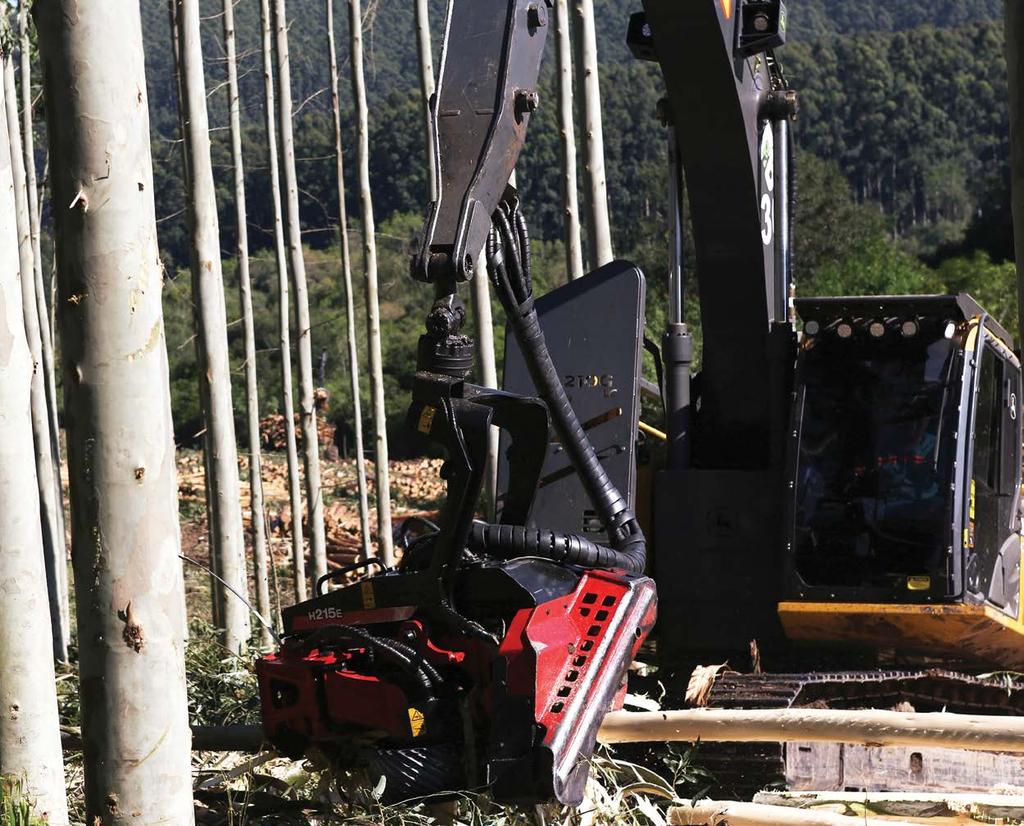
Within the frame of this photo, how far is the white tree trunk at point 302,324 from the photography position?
50.2 feet

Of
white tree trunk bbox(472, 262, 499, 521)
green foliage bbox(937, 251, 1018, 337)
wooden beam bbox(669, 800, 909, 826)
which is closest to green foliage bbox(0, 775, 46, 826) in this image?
wooden beam bbox(669, 800, 909, 826)

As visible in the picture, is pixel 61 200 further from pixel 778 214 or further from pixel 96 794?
pixel 778 214

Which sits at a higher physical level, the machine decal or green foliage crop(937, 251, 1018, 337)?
the machine decal

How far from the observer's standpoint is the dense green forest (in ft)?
131

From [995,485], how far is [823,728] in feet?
6.95

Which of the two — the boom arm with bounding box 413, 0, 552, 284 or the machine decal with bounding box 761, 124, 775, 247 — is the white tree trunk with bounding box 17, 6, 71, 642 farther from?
the boom arm with bounding box 413, 0, 552, 284

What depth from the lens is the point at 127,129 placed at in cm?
383

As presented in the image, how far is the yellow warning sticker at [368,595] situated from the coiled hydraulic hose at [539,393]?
0.41 m

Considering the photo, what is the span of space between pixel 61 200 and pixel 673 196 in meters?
4.14

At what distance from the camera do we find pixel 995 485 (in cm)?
731

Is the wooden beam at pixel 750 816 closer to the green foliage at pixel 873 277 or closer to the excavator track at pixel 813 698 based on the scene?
the excavator track at pixel 813 698

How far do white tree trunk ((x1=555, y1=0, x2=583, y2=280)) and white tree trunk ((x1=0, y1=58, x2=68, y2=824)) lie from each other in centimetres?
681

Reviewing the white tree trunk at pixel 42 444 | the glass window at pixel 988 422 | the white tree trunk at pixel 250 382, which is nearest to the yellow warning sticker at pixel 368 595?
the glass window at pixel 988 422

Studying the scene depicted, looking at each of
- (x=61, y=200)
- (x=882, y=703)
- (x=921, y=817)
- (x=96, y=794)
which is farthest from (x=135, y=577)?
(x=882, y=703)
